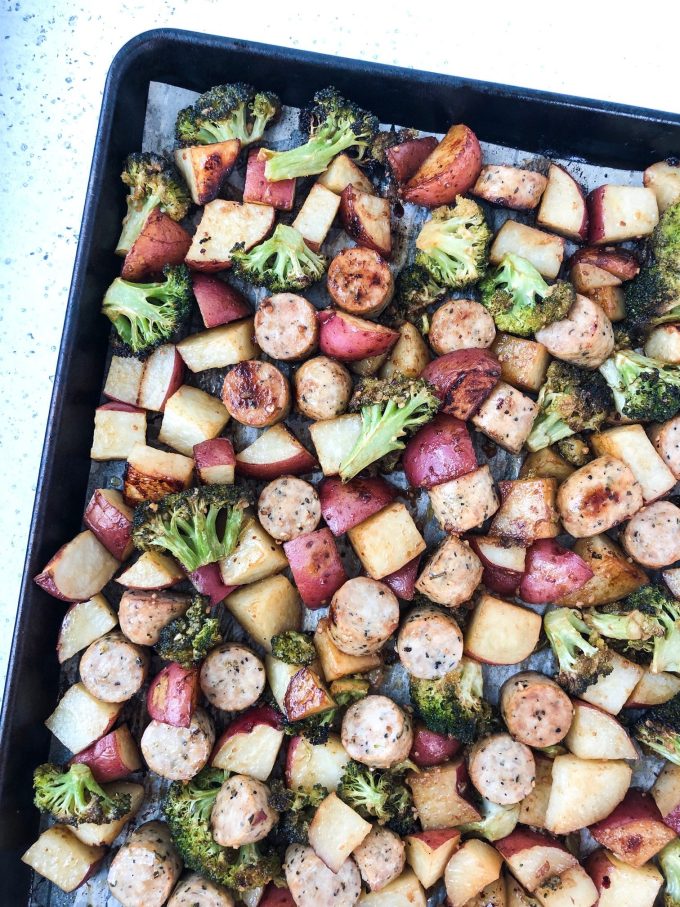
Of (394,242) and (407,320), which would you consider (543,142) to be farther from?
(407,320)

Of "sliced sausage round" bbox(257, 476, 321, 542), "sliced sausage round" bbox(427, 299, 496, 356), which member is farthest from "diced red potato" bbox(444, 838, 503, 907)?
"sliced sausage round" bbox(427, 299, 496, 356)

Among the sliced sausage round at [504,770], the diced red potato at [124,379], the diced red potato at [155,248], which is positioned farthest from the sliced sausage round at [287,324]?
the sliced sausage round at [504,770]

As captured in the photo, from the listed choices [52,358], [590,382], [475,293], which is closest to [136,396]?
[52,358]

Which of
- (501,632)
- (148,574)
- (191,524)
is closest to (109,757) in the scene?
(148,574)

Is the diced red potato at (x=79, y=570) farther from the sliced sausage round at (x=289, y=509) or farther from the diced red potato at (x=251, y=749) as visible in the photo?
the diced red potato at (x=251, y=749)

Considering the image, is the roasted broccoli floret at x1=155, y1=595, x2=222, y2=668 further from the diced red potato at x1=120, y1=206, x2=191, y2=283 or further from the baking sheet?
the diced red potato at x1=120, y1=206, x2=191, y2=283

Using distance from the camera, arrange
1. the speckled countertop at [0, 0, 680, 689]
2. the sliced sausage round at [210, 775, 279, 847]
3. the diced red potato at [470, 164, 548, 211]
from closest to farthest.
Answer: the sliced sausage round at [210, 775, 279, 847] < the diced red potato at [470, 164, 548, 211] < the speckled countertop at [0, 0, 680, 689]
